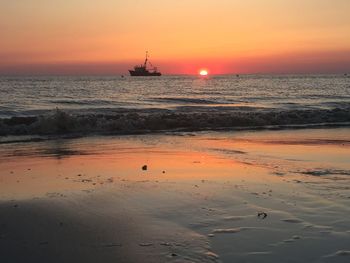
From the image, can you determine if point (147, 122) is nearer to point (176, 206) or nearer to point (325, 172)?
point (325, 172)

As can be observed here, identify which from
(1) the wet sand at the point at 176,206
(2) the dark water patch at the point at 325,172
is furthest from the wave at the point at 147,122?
(2) the dark water patch at the point at 325,172

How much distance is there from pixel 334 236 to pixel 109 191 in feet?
12.1

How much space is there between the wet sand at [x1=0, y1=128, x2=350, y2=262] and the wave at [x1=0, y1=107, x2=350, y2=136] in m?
5.78

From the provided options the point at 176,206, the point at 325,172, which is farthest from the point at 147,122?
the point at 176,206

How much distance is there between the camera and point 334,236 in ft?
17.2

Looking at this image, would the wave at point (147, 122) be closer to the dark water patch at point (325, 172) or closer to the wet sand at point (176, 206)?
the wet sand at point (176, 206)

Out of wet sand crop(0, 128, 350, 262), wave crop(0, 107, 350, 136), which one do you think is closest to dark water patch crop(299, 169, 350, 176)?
wet sand crop(0, 128, 350, 262)

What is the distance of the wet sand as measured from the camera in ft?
16.1

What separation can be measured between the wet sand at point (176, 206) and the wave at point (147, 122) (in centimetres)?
578

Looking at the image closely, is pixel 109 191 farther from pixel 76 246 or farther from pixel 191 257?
pixel 191 257

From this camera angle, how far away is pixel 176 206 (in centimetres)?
666

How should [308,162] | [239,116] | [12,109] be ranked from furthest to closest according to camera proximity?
[12,109]
[239,116]
[308,162]

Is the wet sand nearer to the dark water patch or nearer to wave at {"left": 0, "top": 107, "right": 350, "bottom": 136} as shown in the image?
the dark water patch

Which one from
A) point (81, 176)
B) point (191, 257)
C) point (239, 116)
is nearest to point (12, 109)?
point (239, 116)
